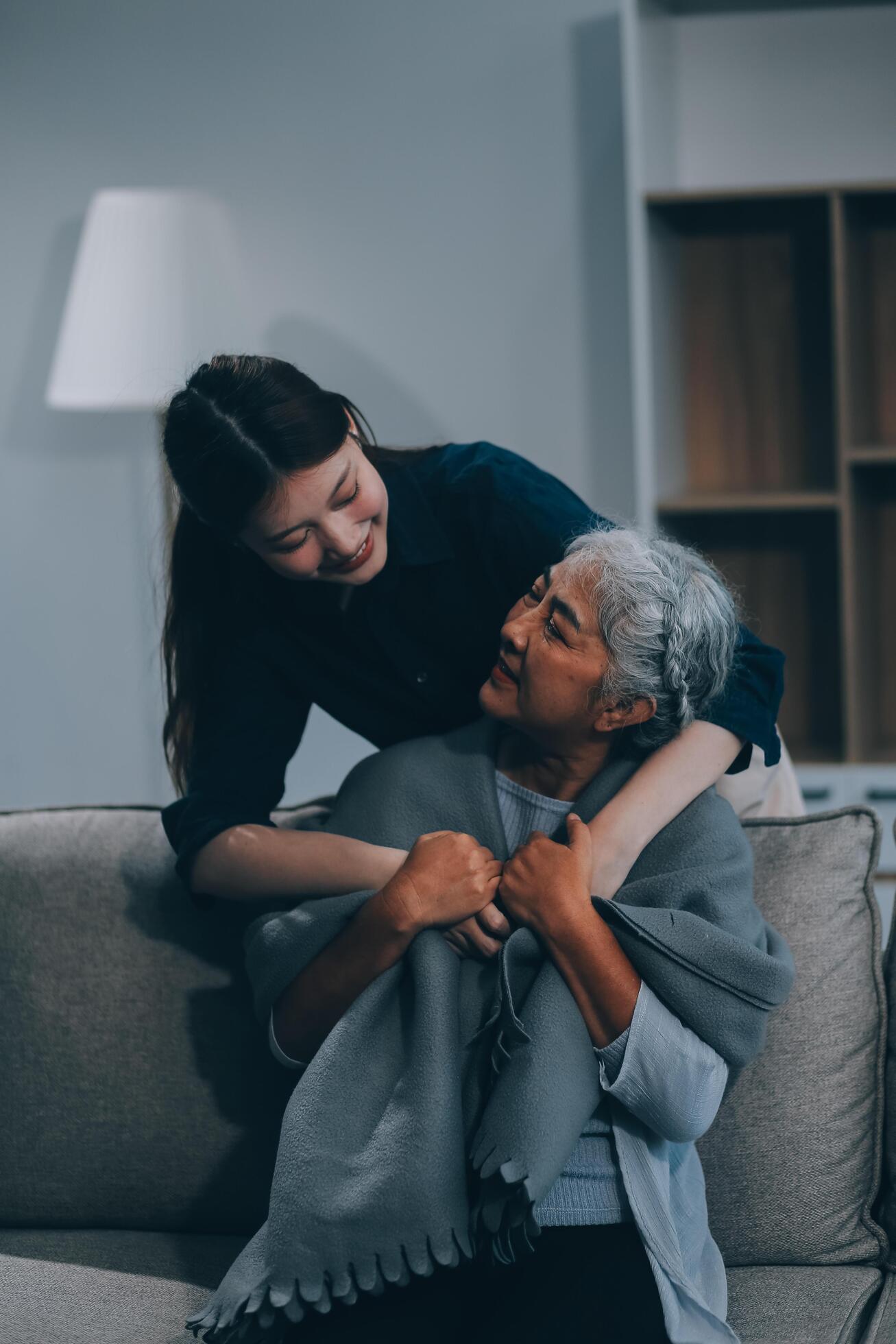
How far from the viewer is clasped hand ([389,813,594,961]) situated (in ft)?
4.29

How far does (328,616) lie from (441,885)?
44cm

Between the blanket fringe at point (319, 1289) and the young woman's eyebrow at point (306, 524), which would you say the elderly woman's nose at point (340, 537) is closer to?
the young woman's eyebrow at point (306, 524)

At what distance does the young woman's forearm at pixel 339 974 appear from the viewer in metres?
1.34

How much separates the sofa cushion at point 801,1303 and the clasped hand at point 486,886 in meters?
0.44

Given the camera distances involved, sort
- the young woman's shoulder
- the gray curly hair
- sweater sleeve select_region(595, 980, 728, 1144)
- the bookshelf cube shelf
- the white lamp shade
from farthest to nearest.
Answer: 1. the bookshelf cube shelf
2. the white lamp shade
3. the young woman's shoulder
4. the gray curly hair
5. sweater sleeve select_region(595, 980, 728, 1144)

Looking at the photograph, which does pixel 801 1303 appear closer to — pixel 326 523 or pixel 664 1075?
pixel 664 1075

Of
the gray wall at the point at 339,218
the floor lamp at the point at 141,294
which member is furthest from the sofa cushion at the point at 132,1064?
the gray wall at the point at 339,218

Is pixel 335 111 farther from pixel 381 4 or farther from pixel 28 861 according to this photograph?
pixel 28 861

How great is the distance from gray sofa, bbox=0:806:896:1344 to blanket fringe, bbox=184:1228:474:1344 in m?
0.12

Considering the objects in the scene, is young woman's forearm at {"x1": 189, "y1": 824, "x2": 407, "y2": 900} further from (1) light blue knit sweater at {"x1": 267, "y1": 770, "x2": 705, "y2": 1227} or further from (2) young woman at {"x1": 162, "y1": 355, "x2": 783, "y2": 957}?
(1) light blue knit sweater at {"x1": 267, "y1": 770, "x2": 705, "y2": 1227}

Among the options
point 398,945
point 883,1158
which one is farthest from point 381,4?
point 883,1158

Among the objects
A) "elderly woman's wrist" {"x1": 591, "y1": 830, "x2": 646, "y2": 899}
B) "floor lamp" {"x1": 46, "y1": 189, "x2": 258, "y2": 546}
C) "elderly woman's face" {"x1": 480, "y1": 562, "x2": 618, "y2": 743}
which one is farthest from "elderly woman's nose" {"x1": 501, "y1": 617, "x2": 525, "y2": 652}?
"floor lamp" {"x1": 46, "y1": 189, "x2": 258, "y2": 546}

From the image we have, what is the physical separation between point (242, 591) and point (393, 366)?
1667 mm

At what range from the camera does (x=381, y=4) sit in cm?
306
